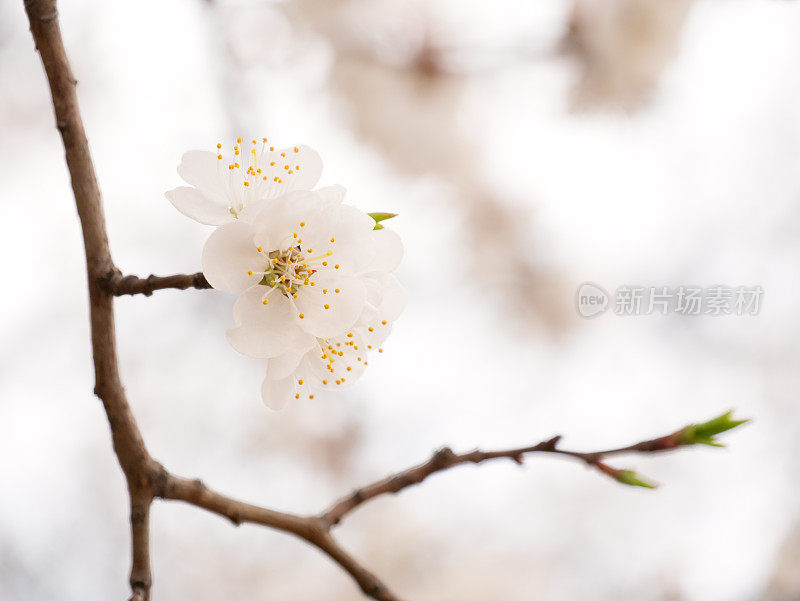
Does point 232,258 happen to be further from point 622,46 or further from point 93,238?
point 622,46

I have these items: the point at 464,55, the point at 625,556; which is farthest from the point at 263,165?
the point at 625,556

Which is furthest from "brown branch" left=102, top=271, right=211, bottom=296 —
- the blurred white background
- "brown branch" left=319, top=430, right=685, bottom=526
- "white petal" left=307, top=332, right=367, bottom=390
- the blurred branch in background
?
the blurred branch in background

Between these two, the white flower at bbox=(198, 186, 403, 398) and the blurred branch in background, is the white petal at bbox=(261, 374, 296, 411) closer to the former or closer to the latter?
the white flower at bbox=(198, 186, 403, 398)

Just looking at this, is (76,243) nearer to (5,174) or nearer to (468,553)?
(5,174)

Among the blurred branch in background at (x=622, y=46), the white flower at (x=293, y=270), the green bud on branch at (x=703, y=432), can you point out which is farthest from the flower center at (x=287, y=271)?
the blurred branch in background at (x=622, y=46)

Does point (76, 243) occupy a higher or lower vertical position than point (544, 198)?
lower

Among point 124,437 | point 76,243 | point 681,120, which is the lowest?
point 124,437

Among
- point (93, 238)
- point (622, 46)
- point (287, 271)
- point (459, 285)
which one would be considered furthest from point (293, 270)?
point (622, 46)
